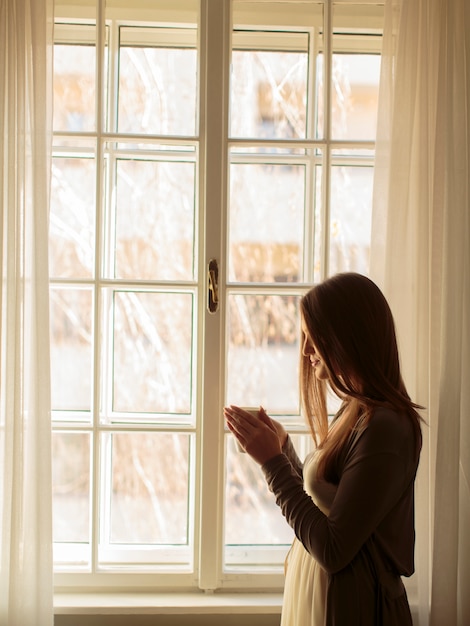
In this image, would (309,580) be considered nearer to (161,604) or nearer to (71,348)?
(161,604)

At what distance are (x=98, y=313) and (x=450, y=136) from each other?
119 centimetres

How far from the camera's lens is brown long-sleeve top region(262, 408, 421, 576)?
53.8 inches

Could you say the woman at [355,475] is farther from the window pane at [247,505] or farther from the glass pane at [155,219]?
the glass pane at [155,219]

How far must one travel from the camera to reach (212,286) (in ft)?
6.95

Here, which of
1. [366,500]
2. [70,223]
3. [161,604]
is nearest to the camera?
[366,500]

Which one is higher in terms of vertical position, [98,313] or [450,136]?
[450,136]

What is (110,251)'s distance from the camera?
7.36 feet

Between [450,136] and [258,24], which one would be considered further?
[258,24]

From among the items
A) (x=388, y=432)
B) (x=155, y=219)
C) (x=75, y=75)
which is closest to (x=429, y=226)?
(x=388, y=432)

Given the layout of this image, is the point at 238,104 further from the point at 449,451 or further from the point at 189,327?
the point at 449,451

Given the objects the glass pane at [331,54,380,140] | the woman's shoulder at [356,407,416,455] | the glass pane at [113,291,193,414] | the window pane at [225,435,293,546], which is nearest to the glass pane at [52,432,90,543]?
the glass pane at [113,291,193,414]

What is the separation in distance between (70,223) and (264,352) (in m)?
0.78

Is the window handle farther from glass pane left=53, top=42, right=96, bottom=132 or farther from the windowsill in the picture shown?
the windowsill

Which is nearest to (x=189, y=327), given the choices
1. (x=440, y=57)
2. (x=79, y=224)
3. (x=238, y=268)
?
(x=238, y=268)
